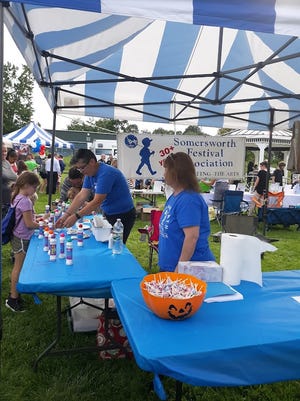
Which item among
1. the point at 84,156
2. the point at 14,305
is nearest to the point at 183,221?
the point at 84,156

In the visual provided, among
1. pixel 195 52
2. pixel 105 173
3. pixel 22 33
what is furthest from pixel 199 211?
pixel 195 52

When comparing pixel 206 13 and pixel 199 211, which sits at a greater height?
pixel 206 13

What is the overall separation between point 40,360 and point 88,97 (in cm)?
347

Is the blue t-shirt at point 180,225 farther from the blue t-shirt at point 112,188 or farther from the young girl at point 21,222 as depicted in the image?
the young girl at point 21,222

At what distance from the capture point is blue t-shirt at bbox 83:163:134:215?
3.16 metres

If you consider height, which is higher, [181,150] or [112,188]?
[181,150]

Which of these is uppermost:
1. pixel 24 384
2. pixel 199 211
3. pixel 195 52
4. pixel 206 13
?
pixel 195 52

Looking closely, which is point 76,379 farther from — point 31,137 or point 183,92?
point 31,137

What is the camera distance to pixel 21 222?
309cm

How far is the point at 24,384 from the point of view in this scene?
219 cm

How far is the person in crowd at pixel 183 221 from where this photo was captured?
1945 mm

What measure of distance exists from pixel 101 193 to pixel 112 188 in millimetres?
252

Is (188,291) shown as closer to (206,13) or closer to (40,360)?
(206,13)

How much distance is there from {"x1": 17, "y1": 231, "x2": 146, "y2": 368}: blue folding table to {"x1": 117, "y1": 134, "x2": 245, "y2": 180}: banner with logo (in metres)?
2.70
